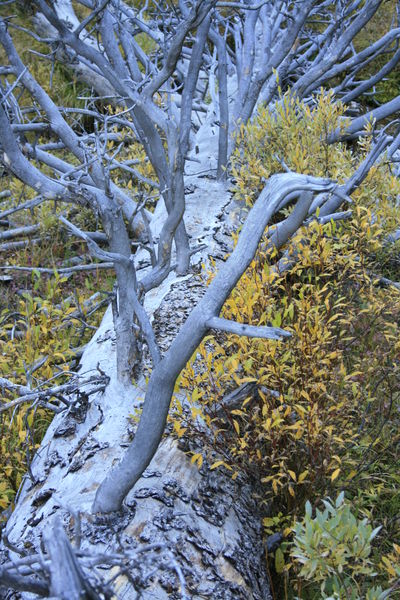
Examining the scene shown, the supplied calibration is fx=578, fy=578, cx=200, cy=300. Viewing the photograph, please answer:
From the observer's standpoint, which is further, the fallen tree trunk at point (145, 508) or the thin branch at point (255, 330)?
the fallen tree trunk at point (145, 508)

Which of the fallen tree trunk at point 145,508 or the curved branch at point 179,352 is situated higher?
the curved branch at point 179,352

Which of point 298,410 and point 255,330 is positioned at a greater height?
point 255,330

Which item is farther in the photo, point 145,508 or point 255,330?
point 145,508

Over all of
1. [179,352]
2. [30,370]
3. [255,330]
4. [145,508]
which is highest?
[255,330]

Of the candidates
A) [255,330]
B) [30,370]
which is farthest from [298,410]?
[30,370]

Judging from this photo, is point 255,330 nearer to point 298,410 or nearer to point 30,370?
point 298,410

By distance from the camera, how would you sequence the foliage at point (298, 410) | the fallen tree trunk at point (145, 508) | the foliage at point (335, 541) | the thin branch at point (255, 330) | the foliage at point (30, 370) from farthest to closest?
the foliage at point (30, 370), the foliage at point (298, 410), the fallen tree trunk at point (145, 508), the foliage at point (335, 541), the thin branch at point (255, 330)

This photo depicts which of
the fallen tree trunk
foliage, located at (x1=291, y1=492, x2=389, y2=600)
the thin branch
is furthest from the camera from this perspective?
the fallen tree trunk

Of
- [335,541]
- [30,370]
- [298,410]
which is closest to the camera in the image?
[335,541]

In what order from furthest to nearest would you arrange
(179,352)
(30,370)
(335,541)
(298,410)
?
(30,370)
(298,410)
(179,352)
(335,541)

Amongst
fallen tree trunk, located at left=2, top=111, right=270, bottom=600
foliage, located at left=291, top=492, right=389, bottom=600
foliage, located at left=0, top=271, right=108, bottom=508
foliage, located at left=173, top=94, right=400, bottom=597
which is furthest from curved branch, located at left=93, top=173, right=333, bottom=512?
foliage, located at left=0, top=271, right=108, bottom=508

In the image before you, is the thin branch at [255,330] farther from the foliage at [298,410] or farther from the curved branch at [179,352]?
the foliage at [298,410]

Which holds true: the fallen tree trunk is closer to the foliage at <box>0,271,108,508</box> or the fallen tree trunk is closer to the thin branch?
the foliage at <box>0,271,108,508</box>

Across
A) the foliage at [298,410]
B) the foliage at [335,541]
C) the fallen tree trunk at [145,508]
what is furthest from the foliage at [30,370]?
the foliage at [335,541]
